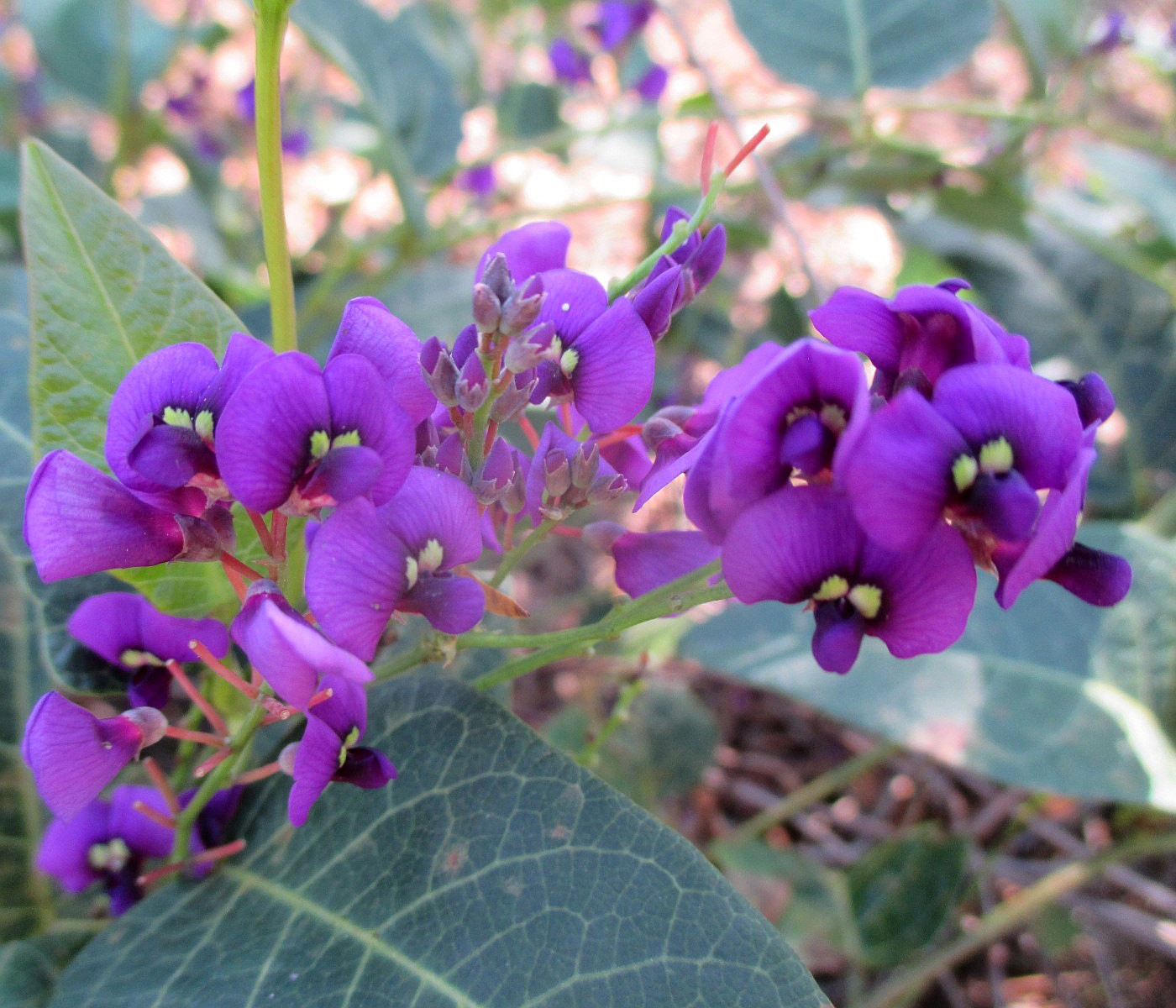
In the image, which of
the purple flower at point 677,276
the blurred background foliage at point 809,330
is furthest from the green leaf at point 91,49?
the purple flower at point 677,276

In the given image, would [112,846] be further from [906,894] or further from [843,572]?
[906,894]

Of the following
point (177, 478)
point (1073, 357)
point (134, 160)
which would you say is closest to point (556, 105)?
point (134, 160)

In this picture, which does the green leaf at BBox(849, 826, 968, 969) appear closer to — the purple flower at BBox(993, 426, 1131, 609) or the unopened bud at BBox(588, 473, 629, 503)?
the purple flower at BBox(993, 426, 1131, 609)

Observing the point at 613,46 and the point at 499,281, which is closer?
the point at 499,281

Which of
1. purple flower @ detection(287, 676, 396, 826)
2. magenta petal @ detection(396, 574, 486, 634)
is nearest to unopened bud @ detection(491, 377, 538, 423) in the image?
magenta petal @ detection(396, 574, 486, 634)

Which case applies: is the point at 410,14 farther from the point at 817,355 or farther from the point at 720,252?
the point at 817,355

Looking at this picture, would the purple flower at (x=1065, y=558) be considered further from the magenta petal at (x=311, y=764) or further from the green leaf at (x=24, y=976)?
the green leaf at (x=24, y=976)

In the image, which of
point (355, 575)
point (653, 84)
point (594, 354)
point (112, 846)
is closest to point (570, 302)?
point (594, 354)
